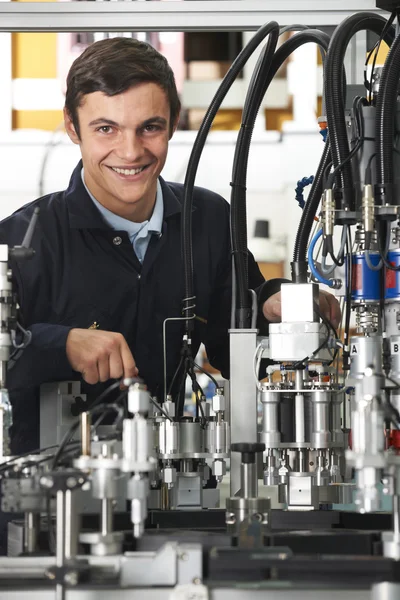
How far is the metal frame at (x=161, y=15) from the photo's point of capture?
2.79 m

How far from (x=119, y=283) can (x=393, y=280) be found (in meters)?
0.94

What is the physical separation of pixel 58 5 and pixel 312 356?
4.44 feet

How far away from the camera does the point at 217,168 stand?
303 centimetres

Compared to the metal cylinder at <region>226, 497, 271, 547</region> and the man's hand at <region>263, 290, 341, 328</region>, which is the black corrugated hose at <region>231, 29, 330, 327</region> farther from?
the metal cylinder at <region>226, 497, 271, 547</region>

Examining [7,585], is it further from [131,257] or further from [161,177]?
[161,177]

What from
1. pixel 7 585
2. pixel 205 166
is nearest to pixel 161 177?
pixel 205 166

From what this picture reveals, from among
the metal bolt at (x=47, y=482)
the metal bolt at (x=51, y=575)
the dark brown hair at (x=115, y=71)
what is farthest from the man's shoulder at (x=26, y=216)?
the metal bolt at (x=51, y=575)

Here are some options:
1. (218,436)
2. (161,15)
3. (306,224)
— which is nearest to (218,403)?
(218,436)

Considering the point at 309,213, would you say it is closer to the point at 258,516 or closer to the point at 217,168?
the point at 217,168

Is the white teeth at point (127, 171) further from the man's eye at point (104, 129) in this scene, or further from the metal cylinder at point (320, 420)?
the metal cylinder at point (320, 420)

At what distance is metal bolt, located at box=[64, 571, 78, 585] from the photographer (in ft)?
5.19

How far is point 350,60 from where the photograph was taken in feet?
9.21

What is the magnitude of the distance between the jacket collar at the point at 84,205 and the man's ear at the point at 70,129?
0.07 metres

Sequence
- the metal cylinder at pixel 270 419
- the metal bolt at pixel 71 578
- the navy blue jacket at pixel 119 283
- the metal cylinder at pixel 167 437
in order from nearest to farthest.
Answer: the metal bolt at pixel 71 578 < the metal cylinder at pixel 270 419 < the metal cylinder at pixel 167 437 < the navy blue jacket at pixel 119 283
